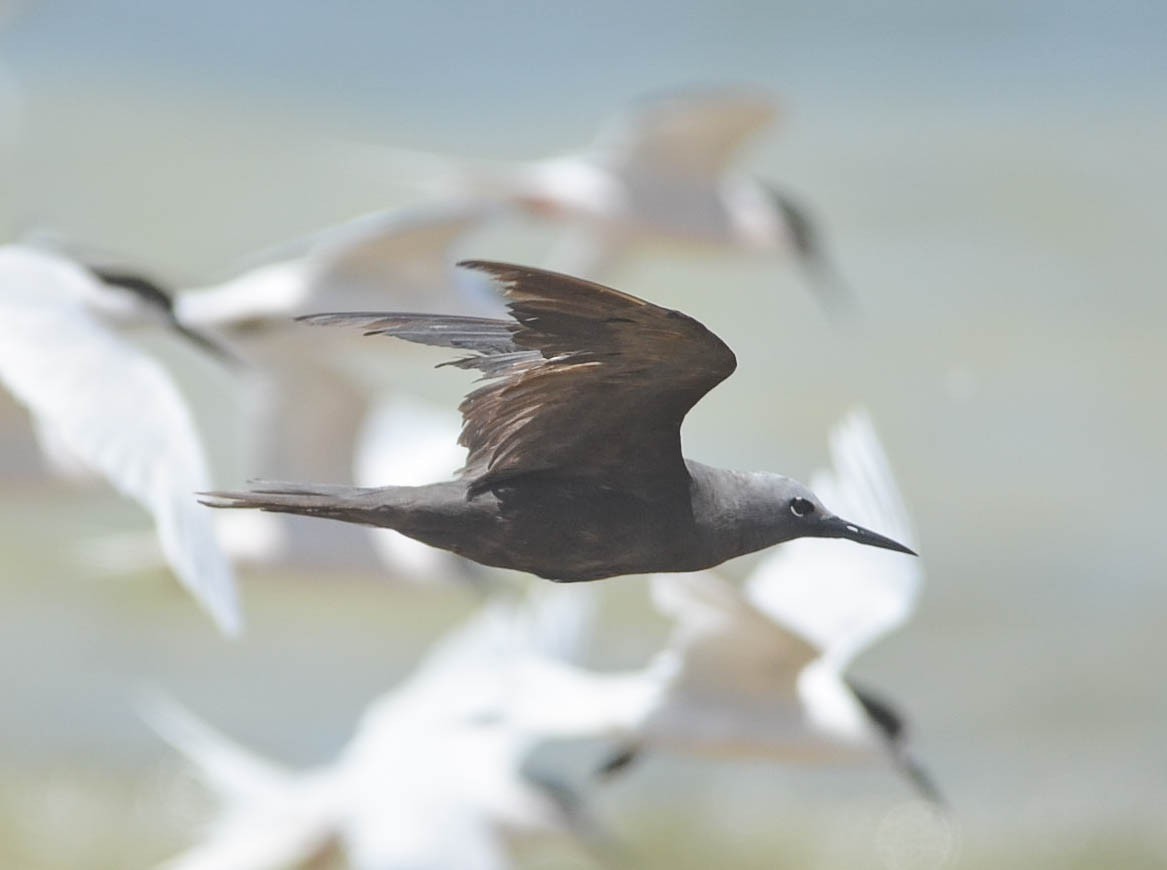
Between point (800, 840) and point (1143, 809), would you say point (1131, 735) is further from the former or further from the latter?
point (800, 840)

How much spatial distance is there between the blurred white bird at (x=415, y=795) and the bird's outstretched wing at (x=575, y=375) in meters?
1.86

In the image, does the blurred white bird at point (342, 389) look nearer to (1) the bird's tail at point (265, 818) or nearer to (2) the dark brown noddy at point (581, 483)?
(1) the bird's tail at point (265, 818)

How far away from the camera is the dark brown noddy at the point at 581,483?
4.23 ft

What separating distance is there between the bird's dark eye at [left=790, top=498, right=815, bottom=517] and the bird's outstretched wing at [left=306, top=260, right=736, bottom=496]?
76 mm

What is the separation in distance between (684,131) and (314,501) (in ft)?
10.8

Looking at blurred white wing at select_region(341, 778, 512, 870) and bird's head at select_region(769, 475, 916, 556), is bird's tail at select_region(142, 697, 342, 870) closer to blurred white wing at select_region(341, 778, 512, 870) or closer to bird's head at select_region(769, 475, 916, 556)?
blurred white wing at select_region(341, 778, 512, 870)

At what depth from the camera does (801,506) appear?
136cm

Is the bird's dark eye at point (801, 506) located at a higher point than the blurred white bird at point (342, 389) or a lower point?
higher

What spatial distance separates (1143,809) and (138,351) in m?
4.59

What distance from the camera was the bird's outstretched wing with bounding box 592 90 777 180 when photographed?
4.42 meters

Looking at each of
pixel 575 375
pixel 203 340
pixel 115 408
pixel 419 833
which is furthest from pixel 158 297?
pixel 575 375

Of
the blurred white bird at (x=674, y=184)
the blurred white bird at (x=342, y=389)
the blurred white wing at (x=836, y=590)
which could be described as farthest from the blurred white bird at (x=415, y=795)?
the blurred white bird at (x=674, y=184)

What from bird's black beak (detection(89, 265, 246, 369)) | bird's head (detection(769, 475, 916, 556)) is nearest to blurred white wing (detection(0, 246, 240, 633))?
bird's black beak (detection(89, 265, 246, 369))

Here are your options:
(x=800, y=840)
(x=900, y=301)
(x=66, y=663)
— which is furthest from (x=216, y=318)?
(x=900, y=301)
